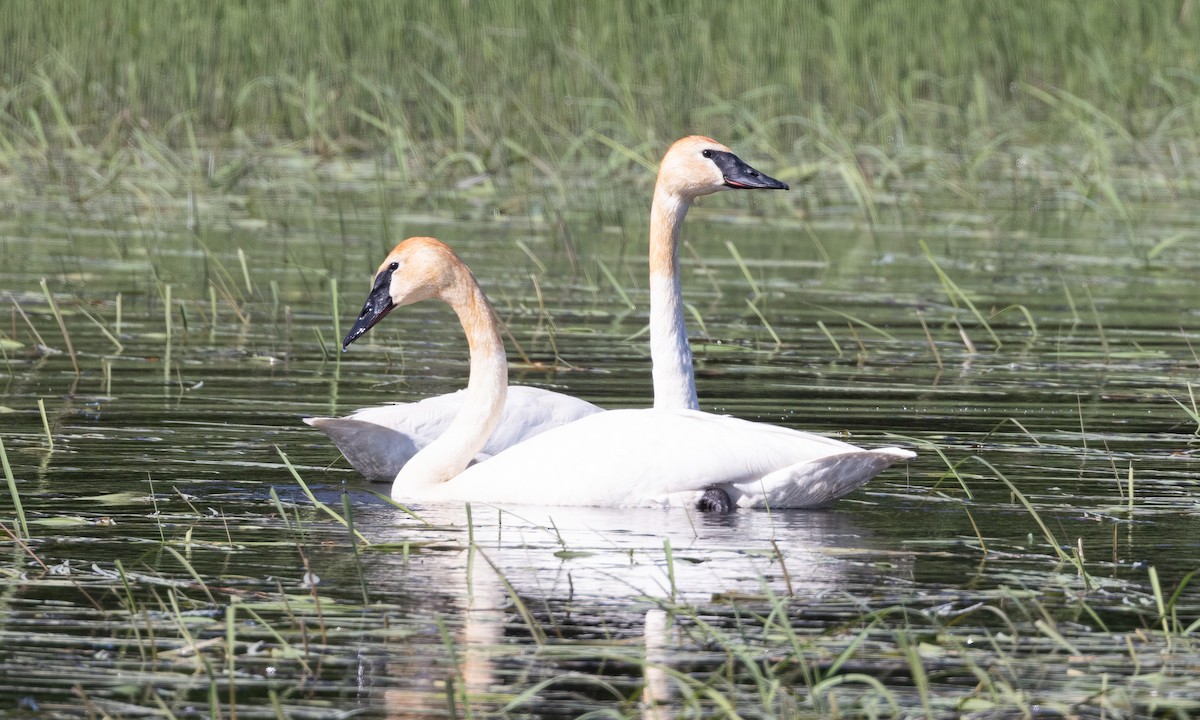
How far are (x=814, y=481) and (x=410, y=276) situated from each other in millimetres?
1533

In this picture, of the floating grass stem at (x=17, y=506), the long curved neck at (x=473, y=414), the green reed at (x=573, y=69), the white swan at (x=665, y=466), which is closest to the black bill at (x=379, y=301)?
the long curved neck at (x=473, y=414)

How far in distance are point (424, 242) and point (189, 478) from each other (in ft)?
3.48

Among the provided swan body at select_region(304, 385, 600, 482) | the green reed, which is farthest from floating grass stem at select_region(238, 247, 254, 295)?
the green reed

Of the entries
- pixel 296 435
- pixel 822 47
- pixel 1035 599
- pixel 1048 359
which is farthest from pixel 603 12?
pixel 1035 599

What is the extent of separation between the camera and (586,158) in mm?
14445

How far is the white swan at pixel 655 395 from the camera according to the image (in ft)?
21.9

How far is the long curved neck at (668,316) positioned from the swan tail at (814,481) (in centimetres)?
70

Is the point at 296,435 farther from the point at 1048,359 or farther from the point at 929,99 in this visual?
the point at 929,99

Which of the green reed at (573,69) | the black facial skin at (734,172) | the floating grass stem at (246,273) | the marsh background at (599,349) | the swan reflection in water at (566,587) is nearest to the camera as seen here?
the swan reflection in water at (566,587)

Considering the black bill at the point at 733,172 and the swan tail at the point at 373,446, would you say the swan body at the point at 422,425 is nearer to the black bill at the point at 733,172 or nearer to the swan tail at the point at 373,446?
the swan tail at the point at 373,446

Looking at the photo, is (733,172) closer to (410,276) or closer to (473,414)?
(410,276)

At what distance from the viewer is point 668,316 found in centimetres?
684

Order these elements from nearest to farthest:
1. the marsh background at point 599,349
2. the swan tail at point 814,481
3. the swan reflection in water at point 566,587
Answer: the swan reflection in water at point 566,587 → the marsh background at point 599,349 → the swan tail at point 814,481

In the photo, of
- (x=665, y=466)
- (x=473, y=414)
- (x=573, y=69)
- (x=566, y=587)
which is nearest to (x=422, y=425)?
(x=473, y=414)
